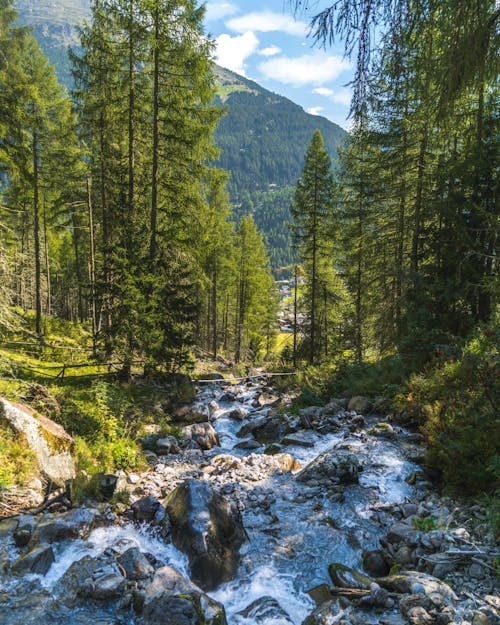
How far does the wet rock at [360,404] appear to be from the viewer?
40.4ft

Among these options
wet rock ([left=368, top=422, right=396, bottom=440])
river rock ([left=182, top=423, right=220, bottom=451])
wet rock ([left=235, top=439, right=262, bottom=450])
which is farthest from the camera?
river rock ([left=182, top=423, right=220, bottom=451])

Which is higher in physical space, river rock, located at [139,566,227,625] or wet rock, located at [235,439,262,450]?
river rock, located at [139,566,227,625]

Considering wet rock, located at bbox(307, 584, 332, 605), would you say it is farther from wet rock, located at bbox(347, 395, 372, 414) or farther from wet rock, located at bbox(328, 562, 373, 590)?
wet rock, located at bbox(347, 395, 372, 414)

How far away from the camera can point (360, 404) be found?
1254 centimetres

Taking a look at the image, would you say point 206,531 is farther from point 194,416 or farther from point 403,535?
point 194,416

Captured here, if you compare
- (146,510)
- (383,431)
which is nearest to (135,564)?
(146,510)

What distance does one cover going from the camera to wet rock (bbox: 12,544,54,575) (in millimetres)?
5492

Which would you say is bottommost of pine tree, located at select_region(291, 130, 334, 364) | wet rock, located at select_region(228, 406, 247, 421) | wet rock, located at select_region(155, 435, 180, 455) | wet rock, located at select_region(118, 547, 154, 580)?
wet rock, located at select_region(228, 406, 247, 421)

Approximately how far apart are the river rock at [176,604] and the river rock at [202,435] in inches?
239

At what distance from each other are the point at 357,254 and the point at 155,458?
15.8 m

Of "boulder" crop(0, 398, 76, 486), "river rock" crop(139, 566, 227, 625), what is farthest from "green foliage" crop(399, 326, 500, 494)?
"boulder" crop(0, 398, 76, 486)

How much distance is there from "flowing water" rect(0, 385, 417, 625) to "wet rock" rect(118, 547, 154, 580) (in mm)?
388

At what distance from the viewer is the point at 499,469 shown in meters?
5.76

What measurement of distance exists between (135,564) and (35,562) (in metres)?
1.49
